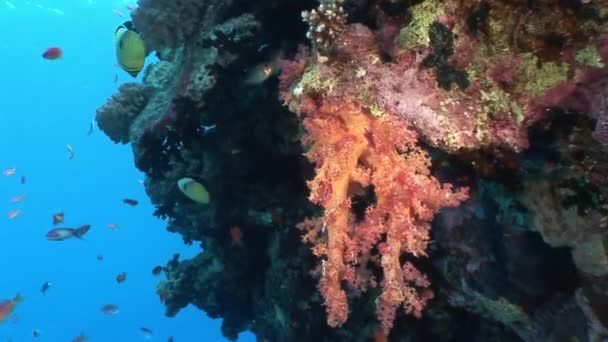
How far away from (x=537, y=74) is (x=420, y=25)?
78 centimetres

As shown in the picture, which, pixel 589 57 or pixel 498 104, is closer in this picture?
pixel 589 57

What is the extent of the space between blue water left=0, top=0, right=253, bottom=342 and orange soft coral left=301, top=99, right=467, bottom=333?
223 ft

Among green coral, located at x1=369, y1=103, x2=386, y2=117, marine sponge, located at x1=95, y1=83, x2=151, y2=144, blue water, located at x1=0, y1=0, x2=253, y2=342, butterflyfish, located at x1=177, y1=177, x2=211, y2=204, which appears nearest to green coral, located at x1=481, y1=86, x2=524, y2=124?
green coral, located at x1=369, y1=103, x2=386, y2=117

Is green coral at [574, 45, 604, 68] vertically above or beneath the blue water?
beneath

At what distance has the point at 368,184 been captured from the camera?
334 centimetres

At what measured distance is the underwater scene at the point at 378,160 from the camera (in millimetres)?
3049

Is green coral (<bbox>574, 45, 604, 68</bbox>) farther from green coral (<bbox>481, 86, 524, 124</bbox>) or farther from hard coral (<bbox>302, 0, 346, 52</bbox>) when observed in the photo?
hard coral (<bbox>302, 0, 346, 52</bbox>)

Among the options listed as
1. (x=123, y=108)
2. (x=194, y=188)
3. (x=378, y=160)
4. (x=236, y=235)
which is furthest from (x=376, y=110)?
(x=123, y=108)

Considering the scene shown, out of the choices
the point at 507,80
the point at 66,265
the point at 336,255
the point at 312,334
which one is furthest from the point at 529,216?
the point at 66,265

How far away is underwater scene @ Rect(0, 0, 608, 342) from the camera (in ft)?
10.0

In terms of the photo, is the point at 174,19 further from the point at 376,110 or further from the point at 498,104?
the point at 498,104

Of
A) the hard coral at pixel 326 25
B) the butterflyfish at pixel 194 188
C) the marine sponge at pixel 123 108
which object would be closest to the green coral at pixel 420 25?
the hard coral at pixel 326 25

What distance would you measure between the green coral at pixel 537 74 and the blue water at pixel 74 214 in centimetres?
6847

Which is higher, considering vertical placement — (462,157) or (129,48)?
(129,48)
